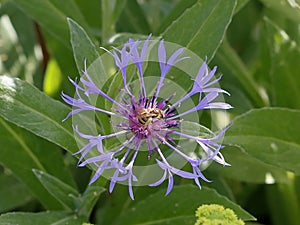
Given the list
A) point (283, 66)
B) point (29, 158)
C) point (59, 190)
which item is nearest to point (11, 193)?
point (29, 158)

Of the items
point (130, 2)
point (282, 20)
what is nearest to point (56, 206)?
point (130, 2)

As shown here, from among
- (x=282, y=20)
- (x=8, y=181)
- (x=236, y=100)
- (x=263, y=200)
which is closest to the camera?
(x=8, y=181)

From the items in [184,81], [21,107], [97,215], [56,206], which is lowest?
[97,215]

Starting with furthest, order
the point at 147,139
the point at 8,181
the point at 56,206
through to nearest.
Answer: the point at 8,181 < the point at 56,206 < the point at 147,139

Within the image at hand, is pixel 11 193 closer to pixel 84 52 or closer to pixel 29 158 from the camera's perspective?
pixel 29 158

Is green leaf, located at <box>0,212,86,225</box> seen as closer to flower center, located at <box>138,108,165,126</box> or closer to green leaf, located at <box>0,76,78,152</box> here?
green leaf, located at <box>0,76,78,152</box>

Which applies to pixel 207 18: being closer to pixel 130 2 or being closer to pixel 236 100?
pixel 236 100

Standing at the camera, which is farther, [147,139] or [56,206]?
[56,206]

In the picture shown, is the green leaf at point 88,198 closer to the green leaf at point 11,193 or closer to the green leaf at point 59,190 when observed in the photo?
the green leaf at point 59,190
